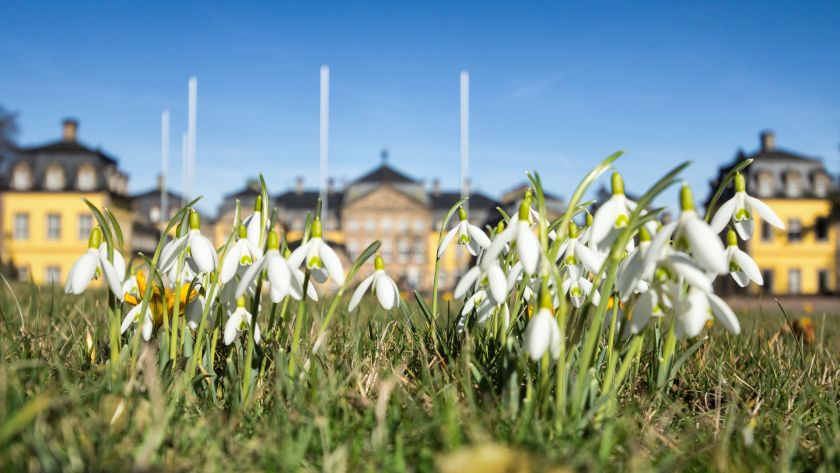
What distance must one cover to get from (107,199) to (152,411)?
37082 millimetres

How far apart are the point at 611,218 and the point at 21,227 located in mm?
40298

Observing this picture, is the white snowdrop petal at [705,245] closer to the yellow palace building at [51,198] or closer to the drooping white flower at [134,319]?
the drooping white flower at [134,319]

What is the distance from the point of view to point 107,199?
1382 inches

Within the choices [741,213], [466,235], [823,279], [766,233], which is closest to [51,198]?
[766,233]

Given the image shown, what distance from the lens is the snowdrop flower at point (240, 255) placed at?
142 centimetres

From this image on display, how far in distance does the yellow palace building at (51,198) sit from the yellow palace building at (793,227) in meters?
30.9

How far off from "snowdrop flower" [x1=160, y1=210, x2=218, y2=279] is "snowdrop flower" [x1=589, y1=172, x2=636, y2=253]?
0.75 metres

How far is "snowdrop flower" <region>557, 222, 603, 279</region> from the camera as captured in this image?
1.47 meters

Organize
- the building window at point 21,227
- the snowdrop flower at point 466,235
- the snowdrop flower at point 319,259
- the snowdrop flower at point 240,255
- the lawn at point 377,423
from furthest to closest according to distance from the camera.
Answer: the building window at point 21,227 → the snowdrop flower at point 466,235 → the snowdrop flower at point 240,255 → the snowdrop flower at point 319,259 → the lawn at point 377,423

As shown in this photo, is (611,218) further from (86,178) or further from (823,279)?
(823,279)

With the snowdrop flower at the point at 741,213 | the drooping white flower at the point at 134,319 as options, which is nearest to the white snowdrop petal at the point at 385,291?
the drooping white flower at the point at 134,319

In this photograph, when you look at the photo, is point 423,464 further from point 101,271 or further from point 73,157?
point 73,157

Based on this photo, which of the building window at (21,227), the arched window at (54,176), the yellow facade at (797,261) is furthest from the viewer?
the yellow facade at (797,261)

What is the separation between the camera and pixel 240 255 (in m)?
1.47
